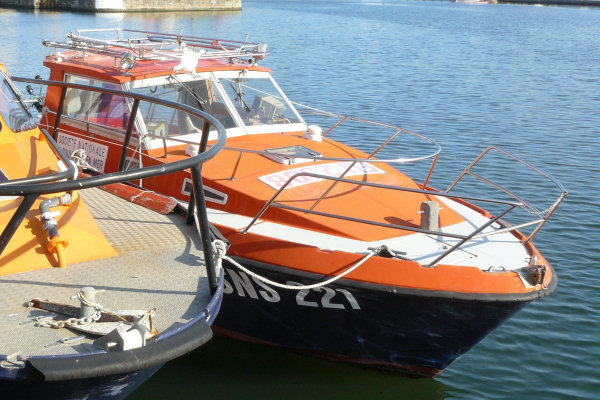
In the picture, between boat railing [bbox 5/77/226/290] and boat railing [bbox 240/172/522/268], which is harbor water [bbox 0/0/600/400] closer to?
boat railing [bbox 240/172/522/268]

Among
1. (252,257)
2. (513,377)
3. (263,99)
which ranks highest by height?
(263,99)

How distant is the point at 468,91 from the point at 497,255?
15097 millimetres

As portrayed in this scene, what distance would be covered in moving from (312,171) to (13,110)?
2904 mm

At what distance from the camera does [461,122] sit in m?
16.9

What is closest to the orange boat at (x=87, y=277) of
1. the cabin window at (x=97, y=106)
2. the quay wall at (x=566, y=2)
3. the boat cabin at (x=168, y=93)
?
the boat cabin at (x=168, y=93)

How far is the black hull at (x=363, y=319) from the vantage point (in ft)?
19.8

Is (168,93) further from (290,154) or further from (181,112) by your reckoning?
(290,154)

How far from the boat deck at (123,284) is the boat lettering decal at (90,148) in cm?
240

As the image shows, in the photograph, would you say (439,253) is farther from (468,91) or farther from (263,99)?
(468,91)

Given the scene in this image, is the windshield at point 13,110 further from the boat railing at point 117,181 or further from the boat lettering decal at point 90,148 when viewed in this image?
the boat lettering decal at point 90,148

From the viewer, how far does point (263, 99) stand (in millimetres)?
8711

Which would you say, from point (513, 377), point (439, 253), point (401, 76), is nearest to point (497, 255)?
point (439, 253)

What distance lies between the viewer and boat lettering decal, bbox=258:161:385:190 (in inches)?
276

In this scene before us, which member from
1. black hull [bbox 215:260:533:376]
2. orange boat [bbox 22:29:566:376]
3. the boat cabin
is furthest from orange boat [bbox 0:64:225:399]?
the boat cabin
